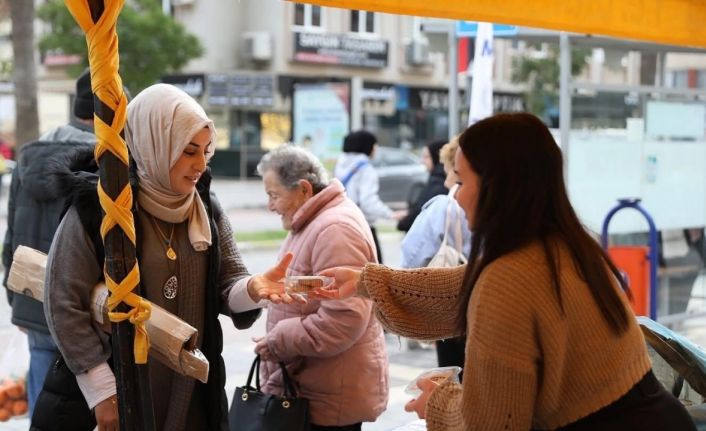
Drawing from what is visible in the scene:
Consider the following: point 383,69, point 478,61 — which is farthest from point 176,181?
point 383,69

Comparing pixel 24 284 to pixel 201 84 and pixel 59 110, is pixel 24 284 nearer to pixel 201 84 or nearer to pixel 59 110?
pixel 201 84

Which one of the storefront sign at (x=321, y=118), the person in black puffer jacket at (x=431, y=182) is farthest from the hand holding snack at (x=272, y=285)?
the storefront sign at (x=321, y=118)

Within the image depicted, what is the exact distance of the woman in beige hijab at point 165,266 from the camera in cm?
275

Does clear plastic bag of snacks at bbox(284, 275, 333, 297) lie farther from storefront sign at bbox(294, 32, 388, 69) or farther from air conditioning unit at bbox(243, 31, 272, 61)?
storefront sign at bbox(294, 32, 388, 69)

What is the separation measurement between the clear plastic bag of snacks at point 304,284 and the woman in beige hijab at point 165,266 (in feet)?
0.12

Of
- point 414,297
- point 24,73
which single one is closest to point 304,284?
point 414,297

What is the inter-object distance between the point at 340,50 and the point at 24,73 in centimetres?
2400

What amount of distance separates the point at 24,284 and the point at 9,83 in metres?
40.5

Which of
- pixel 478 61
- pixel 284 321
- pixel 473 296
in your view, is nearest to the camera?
pixel 473 296

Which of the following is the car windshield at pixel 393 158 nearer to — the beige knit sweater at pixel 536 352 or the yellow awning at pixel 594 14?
the yellow awning at pixel 594 14

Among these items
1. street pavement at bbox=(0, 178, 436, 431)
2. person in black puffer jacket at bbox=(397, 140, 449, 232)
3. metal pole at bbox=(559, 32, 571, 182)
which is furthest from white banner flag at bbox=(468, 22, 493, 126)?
street pavement at bbox=(0, 178, 436, 431)

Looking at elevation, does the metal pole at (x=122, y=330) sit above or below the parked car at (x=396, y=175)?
above

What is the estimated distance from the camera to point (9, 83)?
40.8 m

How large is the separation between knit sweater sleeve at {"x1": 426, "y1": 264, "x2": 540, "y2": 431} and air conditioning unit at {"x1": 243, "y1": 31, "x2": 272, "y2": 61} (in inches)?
1381
